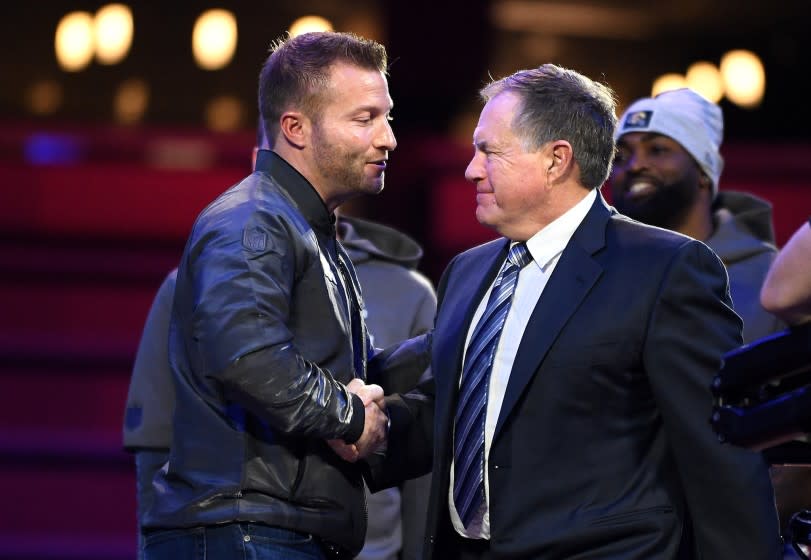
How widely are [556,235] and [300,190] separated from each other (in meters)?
0.55

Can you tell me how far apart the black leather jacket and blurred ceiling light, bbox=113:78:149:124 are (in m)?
4.83

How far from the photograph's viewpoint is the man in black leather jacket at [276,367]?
2.48 metres

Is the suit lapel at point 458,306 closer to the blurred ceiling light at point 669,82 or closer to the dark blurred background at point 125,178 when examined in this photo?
the dark blurred background at point 125,178

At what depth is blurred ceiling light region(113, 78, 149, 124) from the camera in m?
7.39

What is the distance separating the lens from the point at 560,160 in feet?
9.00

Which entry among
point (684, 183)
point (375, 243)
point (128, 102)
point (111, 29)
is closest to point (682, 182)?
point (684, 183)

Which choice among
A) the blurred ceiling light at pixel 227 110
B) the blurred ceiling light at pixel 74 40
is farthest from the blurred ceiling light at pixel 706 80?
the blurred ceiling light at pixel 74 40

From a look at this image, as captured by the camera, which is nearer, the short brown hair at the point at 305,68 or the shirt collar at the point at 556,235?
the shirt collar at the point at 556,235

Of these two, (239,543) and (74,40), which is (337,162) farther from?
(74,40)

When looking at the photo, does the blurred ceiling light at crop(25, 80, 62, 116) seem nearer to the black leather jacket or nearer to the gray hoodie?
the gray hoodie

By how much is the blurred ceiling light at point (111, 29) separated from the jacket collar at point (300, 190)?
4560mm

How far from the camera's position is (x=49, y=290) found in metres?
6.46

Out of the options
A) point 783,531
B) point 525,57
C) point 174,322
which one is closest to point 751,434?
point 174,322

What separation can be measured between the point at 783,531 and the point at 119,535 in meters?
3.72
